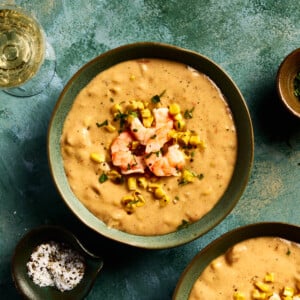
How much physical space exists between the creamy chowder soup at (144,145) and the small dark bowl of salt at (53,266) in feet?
0.95

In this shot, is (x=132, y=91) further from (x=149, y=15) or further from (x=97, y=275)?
(x=97, y=275)

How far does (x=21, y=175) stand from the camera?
3.89 m

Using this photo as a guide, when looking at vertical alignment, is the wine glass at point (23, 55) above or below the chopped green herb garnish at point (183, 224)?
above

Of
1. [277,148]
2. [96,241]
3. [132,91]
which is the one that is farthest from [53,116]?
[277,148]

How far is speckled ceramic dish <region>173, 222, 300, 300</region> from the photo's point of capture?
3.54m

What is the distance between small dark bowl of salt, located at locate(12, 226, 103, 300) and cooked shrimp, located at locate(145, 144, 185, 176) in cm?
65

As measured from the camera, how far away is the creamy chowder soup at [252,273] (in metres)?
3.58

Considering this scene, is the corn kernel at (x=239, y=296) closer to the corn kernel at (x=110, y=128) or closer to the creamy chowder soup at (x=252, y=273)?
the creamy chowder soup at (x=252, y=273)

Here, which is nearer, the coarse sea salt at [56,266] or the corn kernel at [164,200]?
the corn kernel at [164,200]

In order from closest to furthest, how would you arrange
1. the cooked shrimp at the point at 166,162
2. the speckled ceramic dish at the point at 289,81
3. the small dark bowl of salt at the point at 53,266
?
the cooked shrimp at the point at 166,162, the small dark bowl of salt at the point at 53,266, the speckled ceramic dish at the point at 289,81

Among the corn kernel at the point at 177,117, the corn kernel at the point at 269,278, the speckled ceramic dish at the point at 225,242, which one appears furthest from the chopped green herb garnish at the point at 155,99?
the corn kernel at the point at 269,278

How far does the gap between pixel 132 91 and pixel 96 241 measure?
1.00 m

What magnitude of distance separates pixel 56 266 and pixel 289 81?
187 centimetres

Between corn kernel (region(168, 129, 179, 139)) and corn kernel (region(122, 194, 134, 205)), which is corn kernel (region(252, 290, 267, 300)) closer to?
corn kernel (region(122, 194, 134, 205))
